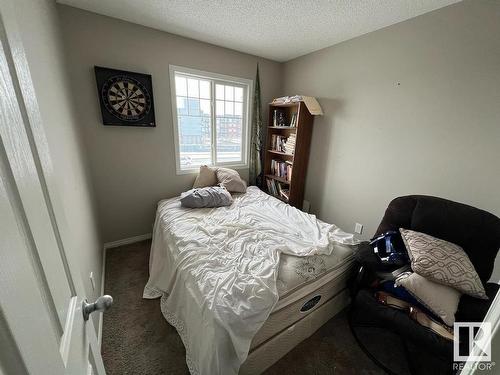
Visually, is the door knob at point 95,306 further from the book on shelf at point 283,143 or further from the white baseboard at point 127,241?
the book on shelf at point 283,143

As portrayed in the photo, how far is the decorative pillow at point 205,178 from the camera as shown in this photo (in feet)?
8.76

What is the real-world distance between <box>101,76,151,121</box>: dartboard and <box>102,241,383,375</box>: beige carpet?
1.78 meters

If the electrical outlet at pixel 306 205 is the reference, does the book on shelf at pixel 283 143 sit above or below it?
above

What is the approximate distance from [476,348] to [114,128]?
2.84 meters

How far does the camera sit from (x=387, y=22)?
1.87m

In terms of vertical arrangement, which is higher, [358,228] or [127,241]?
[358,228]

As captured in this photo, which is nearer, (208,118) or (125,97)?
(125,97)

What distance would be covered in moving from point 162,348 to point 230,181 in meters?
1.77

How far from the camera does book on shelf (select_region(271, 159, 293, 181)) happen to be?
9.49 ft

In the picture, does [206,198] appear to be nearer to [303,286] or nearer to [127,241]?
[127,241]

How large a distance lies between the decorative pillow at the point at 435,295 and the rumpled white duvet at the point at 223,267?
48cm

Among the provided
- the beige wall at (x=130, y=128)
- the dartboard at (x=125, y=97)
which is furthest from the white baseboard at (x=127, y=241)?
the dartboard at (x=125, y=97)

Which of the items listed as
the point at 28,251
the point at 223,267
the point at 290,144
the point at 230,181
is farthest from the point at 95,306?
the point at 290,144

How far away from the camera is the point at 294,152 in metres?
2.72
